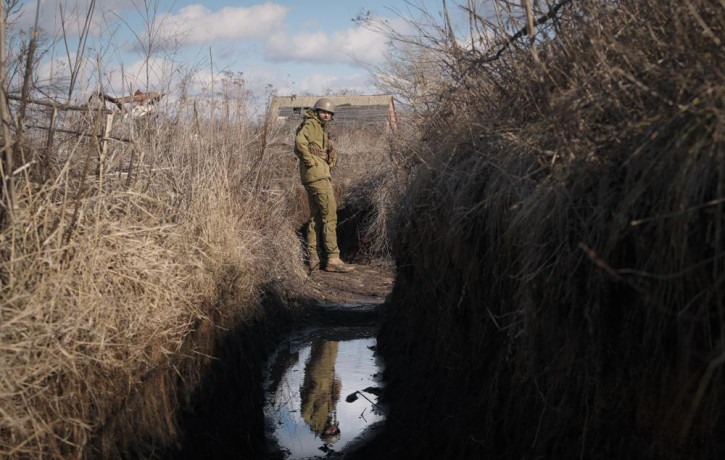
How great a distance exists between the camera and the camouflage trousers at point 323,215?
11867mm

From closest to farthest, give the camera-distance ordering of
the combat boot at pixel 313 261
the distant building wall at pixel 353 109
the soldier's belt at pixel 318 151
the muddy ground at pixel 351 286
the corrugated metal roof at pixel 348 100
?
the muddy ground at pixel 351 286, the soldier's belt at pixel 318 151, the combat boot at pixel 313 261, the distant building wall at pixel 353 109, the corrugated metal roof at pixel 348 100

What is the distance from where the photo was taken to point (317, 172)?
11.7m

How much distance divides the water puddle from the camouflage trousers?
2.67 m

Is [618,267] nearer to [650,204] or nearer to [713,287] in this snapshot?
[650,204]

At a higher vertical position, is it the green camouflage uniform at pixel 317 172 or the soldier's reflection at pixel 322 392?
the green camouflage uniform at pixel 317 172

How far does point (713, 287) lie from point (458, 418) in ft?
8.15

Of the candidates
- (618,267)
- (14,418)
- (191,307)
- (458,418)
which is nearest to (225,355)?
(191,307)

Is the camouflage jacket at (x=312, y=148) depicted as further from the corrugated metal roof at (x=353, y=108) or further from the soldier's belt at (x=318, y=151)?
the corrugated metal roof at (x=353, y=108)

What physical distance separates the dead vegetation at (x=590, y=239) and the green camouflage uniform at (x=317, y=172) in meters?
6.61

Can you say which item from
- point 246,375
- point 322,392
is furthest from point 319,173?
point 246,375

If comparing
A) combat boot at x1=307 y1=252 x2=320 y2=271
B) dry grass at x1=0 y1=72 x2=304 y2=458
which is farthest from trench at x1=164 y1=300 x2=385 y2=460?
combat boot at x1=307 y1=252 x2=320 y2=271

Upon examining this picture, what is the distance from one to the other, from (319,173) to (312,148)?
39 cm

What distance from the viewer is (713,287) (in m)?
2.43

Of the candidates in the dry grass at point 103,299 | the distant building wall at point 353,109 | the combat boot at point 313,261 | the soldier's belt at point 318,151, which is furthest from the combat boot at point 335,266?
the dry grass at point 103,299
